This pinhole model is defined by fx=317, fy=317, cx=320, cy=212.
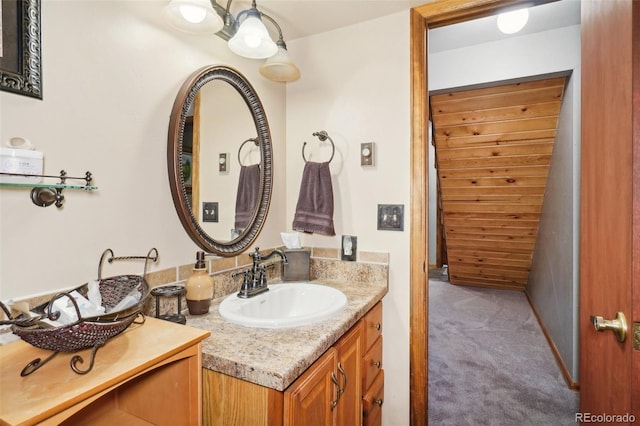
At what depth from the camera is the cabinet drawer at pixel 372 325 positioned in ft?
A: 4.54

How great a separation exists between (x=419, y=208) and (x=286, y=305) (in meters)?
0.81

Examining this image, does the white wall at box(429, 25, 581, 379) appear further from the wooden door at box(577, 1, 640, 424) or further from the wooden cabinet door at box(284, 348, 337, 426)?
the wooden cabinet door at box(284, 348, 337, 426)

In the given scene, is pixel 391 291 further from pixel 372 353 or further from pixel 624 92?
pixel 624 92

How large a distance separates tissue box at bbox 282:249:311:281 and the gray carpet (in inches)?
46.5

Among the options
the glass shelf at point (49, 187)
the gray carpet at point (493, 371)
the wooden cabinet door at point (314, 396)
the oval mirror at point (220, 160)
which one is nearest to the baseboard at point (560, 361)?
the gray carpet at point (493, 371)

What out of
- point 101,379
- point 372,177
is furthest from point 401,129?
point 101,379

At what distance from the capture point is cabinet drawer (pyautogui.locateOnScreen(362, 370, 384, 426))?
140cm

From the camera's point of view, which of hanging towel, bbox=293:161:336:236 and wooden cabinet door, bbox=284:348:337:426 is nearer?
wooden cabinet door, bbox=284:348:337:426

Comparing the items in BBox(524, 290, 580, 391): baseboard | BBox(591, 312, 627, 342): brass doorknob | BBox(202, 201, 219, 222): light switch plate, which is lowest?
BBox(524, 290, 580, 391): baseboard

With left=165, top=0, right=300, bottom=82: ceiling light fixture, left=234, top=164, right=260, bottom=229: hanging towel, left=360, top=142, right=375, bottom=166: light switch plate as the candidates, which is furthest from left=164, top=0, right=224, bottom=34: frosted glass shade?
left=360, top=142, right=375, bottom=166: light switch plate

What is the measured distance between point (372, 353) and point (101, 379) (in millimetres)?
1149

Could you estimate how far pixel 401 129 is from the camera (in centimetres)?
163

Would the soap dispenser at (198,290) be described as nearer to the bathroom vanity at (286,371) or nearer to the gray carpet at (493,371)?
the bathroom vanity at (286,371)

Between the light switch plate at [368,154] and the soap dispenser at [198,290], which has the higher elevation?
the light switch plate at [368,154]
